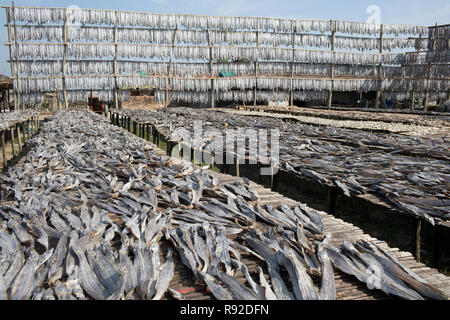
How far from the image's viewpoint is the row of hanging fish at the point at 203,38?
71.3 feet

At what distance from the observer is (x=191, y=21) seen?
23.9 m

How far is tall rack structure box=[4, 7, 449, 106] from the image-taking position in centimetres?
2178

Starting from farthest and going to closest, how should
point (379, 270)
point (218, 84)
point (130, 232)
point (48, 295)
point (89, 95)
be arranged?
point (218, 84) → point (89, 95) → point (130, 232) → point (379, 270) → point (48, 295)

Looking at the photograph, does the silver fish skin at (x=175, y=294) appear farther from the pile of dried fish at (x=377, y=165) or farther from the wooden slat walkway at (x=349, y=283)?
the pile of dried fish at (x=377, y=165)

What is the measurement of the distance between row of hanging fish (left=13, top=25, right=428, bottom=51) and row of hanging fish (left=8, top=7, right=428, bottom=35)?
387 millimetres

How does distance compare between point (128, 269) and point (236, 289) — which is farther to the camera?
point (128, 269)

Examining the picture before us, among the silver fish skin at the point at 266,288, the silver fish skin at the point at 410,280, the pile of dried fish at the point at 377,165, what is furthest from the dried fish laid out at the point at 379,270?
the pile of dried fish at the point at 377,165

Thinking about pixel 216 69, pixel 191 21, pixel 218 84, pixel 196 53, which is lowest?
pixel 218 84

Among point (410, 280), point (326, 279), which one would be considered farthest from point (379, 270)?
point (326, 279)

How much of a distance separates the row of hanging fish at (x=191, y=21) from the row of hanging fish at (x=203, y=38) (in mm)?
387

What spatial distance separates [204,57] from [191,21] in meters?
2.42

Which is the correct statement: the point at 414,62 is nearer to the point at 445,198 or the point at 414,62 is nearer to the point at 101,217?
the point at 445,198

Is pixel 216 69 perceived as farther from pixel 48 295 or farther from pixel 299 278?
pixel 48 295

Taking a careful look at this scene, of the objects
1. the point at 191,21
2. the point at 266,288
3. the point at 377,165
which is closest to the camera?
the point at 266,288
